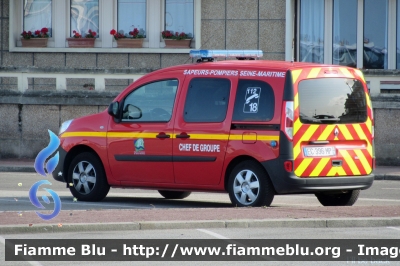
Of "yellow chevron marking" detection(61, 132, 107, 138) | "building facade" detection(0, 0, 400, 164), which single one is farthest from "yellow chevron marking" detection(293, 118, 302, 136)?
"building facade" detection(0, 0, 400, 164)

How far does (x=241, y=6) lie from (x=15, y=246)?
17.2 metres

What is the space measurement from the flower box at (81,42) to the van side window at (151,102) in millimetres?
12831

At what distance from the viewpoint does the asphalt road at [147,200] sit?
529 inches

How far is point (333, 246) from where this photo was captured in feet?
30.7

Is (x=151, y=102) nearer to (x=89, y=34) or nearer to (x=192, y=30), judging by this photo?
(x=192, y=30)

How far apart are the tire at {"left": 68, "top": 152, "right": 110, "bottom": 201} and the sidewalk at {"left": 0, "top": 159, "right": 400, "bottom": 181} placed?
7413 mm

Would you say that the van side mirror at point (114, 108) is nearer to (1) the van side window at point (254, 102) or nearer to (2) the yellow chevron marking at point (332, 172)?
(1) the van side window at point (254, 102)

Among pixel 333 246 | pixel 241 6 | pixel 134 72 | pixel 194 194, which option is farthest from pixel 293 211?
pixel 241 6

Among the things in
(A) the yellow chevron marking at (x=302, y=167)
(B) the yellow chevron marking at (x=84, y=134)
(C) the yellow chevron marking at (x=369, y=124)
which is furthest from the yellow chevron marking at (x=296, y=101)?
(B) the yellow chevron marking at (x=84, y=134)

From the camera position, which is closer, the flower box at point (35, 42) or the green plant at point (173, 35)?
the green plant at point (173, 35)

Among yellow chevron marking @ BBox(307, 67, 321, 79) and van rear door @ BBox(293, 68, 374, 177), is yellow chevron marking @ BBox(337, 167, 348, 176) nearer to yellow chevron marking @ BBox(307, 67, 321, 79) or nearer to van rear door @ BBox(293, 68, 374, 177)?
van rear door @ BBox(293, 68, 374, 177)

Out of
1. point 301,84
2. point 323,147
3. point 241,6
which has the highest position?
point 241,6

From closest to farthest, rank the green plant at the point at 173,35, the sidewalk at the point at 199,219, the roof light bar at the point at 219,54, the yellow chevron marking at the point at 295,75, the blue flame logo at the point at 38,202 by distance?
1. the blue flame logo at the point at 38,202
2. the sidewalk at the point at 199,219
3. the yellow chevron marking at the point at 295,75
4. the roof light bar at the point at 219,54
5. the green plant at the point at 173,35

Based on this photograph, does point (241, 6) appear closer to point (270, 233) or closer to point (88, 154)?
point (88, 154)
